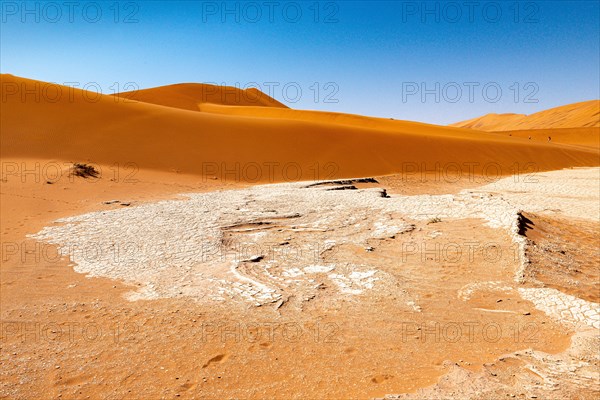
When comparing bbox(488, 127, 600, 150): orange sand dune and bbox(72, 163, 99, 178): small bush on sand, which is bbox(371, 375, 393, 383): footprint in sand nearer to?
bbox(72, 163, 99, 178): small bush on sand

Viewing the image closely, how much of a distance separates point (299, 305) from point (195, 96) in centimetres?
5663

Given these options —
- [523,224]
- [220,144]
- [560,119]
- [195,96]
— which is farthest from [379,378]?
[560,119]

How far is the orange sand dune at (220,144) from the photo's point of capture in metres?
16.5

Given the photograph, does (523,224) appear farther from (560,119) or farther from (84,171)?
(560,119)

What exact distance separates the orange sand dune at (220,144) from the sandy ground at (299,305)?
8.98 m

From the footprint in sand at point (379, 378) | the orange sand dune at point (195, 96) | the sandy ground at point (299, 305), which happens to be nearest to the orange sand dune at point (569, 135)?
the orange sand dune at point (195, 96)

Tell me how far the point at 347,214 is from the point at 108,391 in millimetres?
5648

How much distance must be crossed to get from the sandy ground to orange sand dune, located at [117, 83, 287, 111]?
44.5 metres

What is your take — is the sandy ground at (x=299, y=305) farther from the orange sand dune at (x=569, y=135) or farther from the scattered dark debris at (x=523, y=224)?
the orange sand dune at (x=569, y=135)

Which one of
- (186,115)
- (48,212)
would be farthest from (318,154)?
(48,212)

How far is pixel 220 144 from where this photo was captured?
19062 mm

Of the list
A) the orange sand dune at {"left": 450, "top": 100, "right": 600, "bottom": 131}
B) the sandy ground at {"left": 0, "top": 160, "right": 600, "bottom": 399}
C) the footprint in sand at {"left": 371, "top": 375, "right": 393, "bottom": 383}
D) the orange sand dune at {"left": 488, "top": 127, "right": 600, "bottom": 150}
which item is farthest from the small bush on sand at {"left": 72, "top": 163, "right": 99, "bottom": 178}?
the orange sand dune at {"left": 450, "top": 100, "right": 600, "bottom": 131}

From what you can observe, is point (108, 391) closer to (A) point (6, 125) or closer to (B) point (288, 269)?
(B) point (288, 269)

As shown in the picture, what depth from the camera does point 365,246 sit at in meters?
6.04
